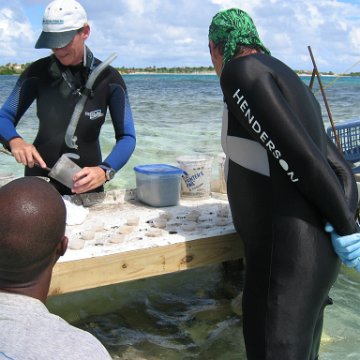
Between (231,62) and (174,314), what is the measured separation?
7.59 feet

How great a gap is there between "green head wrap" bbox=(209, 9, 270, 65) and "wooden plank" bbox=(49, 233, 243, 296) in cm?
100

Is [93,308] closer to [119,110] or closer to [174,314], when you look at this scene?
[174,314]

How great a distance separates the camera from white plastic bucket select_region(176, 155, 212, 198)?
3459 millimetres

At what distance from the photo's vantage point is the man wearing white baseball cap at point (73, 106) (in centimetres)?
344

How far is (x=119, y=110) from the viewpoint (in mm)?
3629

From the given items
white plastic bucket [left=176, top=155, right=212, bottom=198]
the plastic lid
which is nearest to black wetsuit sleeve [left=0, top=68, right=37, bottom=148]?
the plastic lid

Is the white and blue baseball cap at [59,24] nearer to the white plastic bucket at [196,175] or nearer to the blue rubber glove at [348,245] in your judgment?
the white plastic bucket at [196,175]

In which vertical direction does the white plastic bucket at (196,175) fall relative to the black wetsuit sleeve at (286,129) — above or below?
below

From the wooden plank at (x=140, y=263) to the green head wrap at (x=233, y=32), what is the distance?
996 millimetres

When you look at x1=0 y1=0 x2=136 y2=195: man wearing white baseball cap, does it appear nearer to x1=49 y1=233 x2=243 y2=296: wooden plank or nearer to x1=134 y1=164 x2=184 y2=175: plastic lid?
x1=134 y1=164 x2=184 y2=175: plastic lid

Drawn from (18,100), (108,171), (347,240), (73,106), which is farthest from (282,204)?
(18,100)

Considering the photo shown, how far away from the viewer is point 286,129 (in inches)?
80.7

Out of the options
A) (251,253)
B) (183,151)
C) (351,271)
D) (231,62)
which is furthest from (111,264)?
(183,151)

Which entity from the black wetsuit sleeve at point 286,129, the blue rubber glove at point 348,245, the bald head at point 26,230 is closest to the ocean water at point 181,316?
the blue rubber glove at point 348,245
